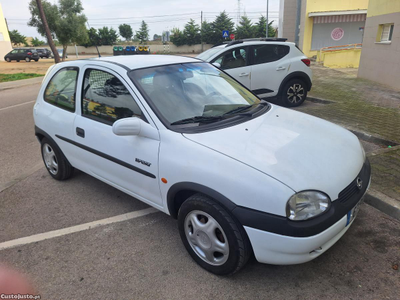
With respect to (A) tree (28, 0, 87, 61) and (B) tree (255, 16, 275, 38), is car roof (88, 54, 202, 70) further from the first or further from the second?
(B) tree (255, 16, 275, 38)

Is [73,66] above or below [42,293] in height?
above

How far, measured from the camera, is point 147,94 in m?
2.98

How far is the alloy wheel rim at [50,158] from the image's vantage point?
431 cm

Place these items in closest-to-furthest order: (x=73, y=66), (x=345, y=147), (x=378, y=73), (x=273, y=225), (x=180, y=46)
→ 1. (x=273, y=225)
2. (x=345, y=147)
3. (x=73, y=66)
4. (x=378, y=73)
5. (x=180, y=46)

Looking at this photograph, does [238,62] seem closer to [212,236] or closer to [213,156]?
[213,156]

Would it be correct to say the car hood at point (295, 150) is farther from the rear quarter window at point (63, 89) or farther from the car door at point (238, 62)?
the car door at point (238, 62)

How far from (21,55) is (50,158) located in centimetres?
3883

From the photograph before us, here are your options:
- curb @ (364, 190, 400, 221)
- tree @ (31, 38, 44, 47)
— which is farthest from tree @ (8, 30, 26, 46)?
curb @ (364, 190, 400, 221)

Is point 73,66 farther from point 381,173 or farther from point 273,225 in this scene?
point 381,173

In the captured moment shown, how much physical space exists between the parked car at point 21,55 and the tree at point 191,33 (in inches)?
1168

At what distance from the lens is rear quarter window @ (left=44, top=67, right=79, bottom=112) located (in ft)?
12.3

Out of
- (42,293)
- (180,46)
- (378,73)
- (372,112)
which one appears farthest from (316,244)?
(180,46)

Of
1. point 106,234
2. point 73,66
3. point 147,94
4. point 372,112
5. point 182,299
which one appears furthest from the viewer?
point 372,112

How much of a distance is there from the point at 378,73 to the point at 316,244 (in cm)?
1100
